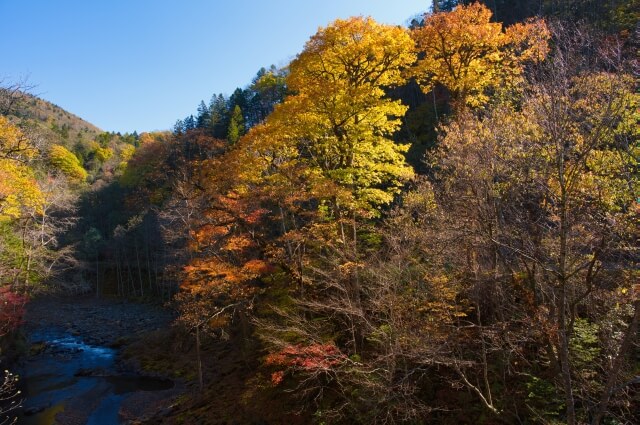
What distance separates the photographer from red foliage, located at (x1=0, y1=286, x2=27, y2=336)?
68.9 feet

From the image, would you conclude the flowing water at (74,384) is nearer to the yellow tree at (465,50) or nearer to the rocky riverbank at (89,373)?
the rocky riverbank at (89,373)

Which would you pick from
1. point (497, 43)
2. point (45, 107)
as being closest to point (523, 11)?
point (497, 43)

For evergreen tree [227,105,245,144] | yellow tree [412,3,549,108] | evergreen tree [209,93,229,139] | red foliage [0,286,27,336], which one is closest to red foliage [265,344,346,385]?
yellow tree [412,3,549,108]

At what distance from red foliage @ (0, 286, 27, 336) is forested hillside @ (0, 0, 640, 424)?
0.74ft

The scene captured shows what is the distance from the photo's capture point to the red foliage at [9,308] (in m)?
21.0

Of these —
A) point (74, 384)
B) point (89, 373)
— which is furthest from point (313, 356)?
point (89, 373)

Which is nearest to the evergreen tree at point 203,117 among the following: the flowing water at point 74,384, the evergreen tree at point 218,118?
the evergreen tree at point 218,118

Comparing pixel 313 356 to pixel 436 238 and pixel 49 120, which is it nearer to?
pixel 436 238

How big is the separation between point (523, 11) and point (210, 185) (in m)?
42.8

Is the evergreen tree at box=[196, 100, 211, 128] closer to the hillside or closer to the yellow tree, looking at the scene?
the hillside

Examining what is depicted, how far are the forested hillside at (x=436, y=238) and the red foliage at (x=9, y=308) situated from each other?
8.9 inches

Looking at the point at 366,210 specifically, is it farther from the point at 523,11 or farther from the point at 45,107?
the point at 45,107

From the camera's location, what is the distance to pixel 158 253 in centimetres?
4688

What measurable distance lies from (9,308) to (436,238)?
24.0 metres
